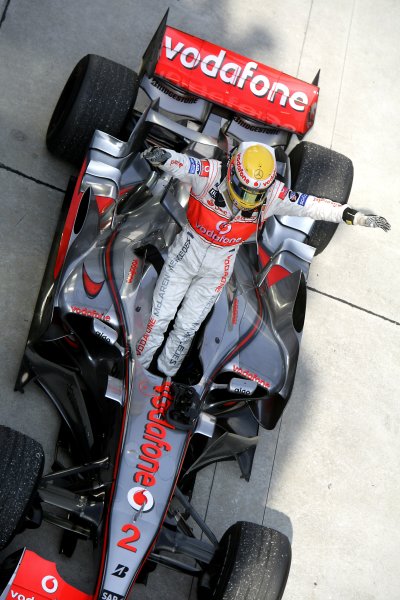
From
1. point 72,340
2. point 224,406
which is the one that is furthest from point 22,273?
point 224,406

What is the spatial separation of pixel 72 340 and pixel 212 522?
155 cm

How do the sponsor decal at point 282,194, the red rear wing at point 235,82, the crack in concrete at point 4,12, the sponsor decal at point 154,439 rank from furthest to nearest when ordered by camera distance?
1. the crack in concrete at point 4,12
2. the red rear wing at point 235,82
3. the sponsor decal at point 282,194
4. the sponsor decal at point 154,439

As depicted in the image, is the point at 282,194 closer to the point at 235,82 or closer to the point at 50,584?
the point at 235,82

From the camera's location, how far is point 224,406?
22.5ft

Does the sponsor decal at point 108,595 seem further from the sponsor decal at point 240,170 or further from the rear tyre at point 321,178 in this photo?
the rear tyre at point 321,178

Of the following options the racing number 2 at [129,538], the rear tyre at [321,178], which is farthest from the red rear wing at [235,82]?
the racing number 2 at [129,538]

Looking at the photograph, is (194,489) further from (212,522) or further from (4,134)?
(4,134)

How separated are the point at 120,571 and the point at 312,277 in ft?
10.9

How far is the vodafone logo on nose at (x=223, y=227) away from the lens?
6273 millimetres

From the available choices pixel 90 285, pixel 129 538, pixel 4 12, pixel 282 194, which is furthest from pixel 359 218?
pixel 4 12

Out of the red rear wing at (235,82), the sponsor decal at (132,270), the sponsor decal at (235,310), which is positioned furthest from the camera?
the red rear wing at (235,82)

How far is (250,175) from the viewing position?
19.9 ft

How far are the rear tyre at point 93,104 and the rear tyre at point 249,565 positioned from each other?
3.01 metres

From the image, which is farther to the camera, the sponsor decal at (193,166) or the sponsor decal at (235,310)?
the sponsor decal at (235,310)
